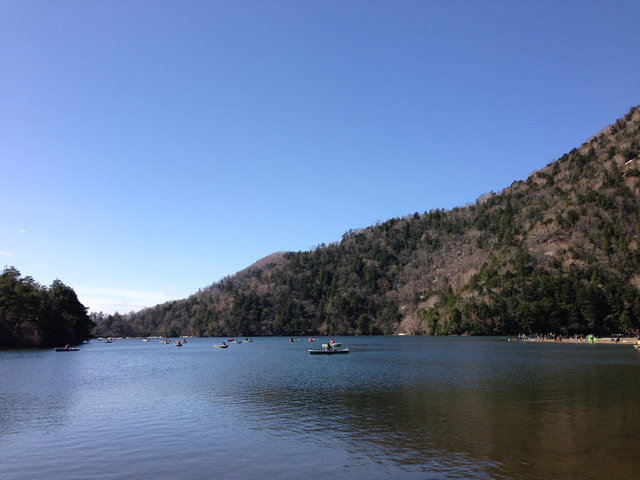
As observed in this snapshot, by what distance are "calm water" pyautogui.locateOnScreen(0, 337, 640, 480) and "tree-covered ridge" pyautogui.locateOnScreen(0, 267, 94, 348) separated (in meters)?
77.1

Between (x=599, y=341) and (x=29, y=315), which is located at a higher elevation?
Answer: (x=29, y=315)

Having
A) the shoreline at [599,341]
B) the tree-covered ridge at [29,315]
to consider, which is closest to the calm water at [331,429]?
the shoreline at [599,341]

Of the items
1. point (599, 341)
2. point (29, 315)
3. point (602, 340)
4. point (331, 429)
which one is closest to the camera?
point (331, 429)

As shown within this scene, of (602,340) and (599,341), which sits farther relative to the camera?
(602,340)

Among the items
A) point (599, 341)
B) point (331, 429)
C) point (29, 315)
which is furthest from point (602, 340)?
point (29, 315)

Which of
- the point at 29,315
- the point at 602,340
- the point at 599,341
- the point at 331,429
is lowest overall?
the point at 599,341

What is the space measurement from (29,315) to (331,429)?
120469mm

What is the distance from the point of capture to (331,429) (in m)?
27.1

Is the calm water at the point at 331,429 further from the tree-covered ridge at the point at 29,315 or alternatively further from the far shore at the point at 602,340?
the tree-covered ridge at the point at 29,315

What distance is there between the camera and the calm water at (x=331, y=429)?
20156mm

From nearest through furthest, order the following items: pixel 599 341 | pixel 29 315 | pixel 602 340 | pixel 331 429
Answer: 1. pixel 331 429
2. pixel 599 341
3. pixel 602 340
4. pixel 29 315

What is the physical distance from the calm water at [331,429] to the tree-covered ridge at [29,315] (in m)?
77.1

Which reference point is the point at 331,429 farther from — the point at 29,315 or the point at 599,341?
the point at 29,315

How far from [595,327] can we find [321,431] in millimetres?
132704
